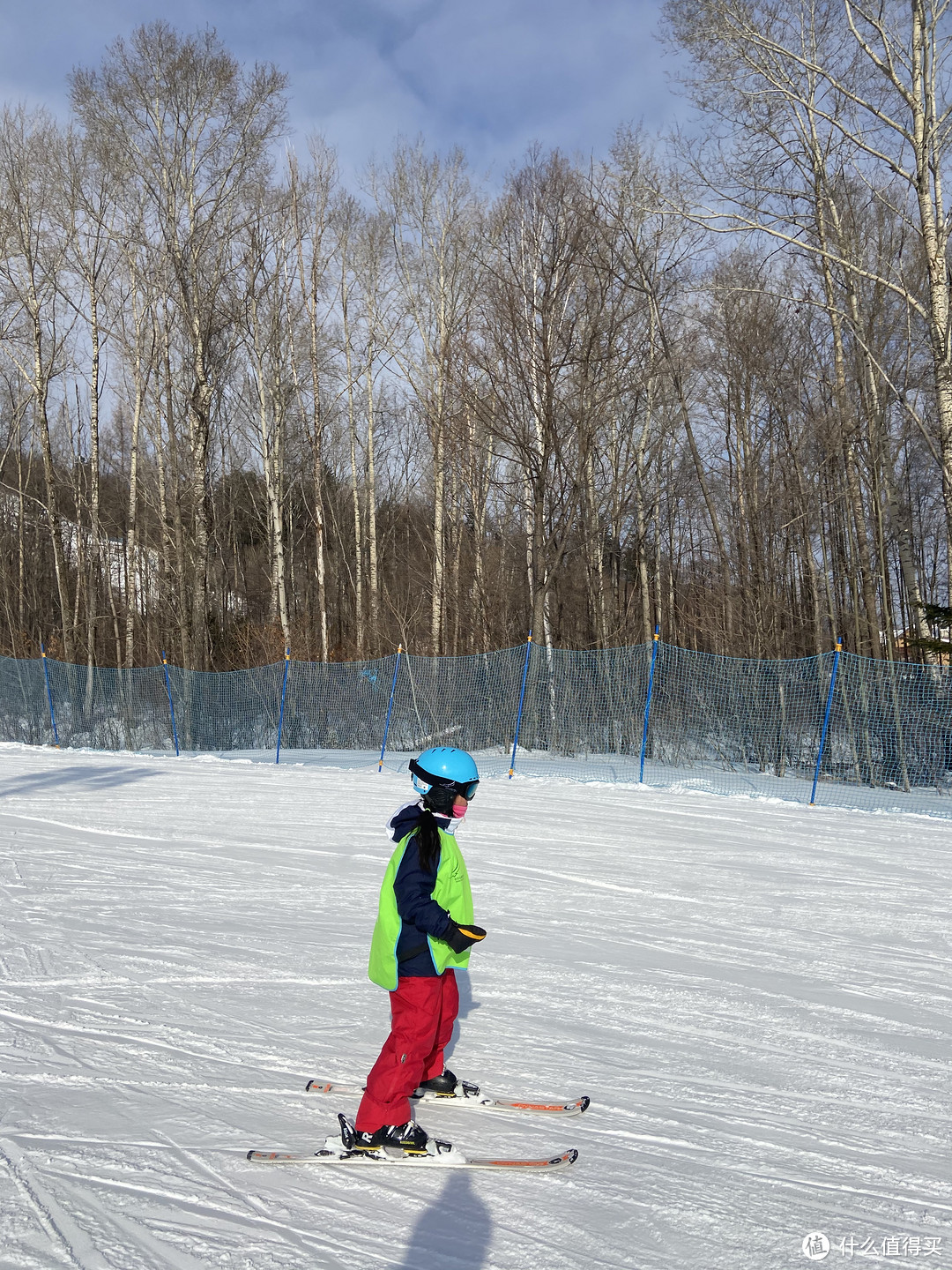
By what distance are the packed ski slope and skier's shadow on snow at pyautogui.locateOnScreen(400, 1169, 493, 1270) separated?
0.04 ft

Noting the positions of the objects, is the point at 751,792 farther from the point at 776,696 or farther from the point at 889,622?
the point at 889,622

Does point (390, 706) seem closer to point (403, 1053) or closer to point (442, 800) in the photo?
point (442, 800)

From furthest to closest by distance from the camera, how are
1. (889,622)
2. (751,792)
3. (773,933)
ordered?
(889,622) < (751,792) < (773,933)

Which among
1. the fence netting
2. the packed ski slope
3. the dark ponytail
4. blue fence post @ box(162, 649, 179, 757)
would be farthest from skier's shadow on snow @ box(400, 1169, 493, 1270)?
blue fence post @ box(162, 649, 179, 757)

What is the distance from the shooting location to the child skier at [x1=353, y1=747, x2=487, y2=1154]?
129 inches

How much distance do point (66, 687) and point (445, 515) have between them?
1055 cm

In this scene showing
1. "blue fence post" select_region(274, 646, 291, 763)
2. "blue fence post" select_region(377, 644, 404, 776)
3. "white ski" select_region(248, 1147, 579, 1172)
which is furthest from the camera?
"blue fence post" select_region(274, 646, 291, 763)

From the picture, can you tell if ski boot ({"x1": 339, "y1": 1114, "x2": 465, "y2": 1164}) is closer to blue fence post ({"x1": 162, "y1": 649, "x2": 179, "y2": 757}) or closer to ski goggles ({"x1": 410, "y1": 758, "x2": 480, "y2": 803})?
ski goggles ({"x1": 410, "y1": 758, "x2": 480, "y2": 803})

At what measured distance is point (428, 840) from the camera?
3416 millimetres

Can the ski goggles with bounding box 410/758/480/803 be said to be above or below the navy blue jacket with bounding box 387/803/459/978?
above

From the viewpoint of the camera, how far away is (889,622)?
21547 millimetres

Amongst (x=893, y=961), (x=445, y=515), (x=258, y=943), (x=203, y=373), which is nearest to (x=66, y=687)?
(x=203, y=373)

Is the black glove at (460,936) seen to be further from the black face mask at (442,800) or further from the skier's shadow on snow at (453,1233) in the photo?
the skier's shadow on snow at (453,1233)

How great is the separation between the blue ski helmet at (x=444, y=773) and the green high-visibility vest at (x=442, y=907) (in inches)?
6.8
